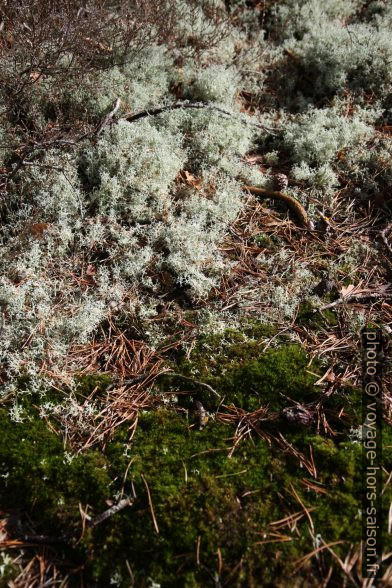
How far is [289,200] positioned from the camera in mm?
4227

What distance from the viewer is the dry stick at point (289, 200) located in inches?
161

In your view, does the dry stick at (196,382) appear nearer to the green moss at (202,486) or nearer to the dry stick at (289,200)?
the green moss at (202,486)

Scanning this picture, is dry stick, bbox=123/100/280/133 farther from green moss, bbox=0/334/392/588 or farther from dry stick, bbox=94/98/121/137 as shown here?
green moss, bbox=0/334/392/588

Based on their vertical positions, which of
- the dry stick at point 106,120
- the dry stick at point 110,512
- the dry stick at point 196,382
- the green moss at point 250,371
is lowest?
the dry stick at point 110,512

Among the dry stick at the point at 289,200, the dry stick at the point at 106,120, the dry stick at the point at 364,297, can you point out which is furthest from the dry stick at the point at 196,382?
the dry stick at the point at 106,120

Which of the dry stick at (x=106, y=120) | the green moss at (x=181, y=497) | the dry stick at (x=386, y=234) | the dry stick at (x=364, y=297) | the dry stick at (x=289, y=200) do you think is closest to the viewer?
the green moss at (x=181, y=497)

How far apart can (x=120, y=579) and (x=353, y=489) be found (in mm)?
1277

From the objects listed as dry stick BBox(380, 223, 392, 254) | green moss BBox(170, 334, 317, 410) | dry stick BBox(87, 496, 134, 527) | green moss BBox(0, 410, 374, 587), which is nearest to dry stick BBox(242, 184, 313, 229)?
dry stick BBox(380, 223, 392, 254)

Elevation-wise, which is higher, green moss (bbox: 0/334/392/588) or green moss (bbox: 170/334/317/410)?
green moss (bbox: 170/334/317/410)

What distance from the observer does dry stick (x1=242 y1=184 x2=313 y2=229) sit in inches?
161

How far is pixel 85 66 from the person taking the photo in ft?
15.7

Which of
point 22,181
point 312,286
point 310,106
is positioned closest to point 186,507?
point 312,286

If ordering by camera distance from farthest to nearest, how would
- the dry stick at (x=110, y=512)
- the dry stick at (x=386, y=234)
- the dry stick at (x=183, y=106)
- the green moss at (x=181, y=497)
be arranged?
1. the dry stick at (x=183, y=106)
2. the dry stick at (x=386, y=234)
3. the dry stick at (x=110, y=512)
4. the green moss at (x=181, y=497)

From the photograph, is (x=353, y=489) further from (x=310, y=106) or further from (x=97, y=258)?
(x=310, y=106)
